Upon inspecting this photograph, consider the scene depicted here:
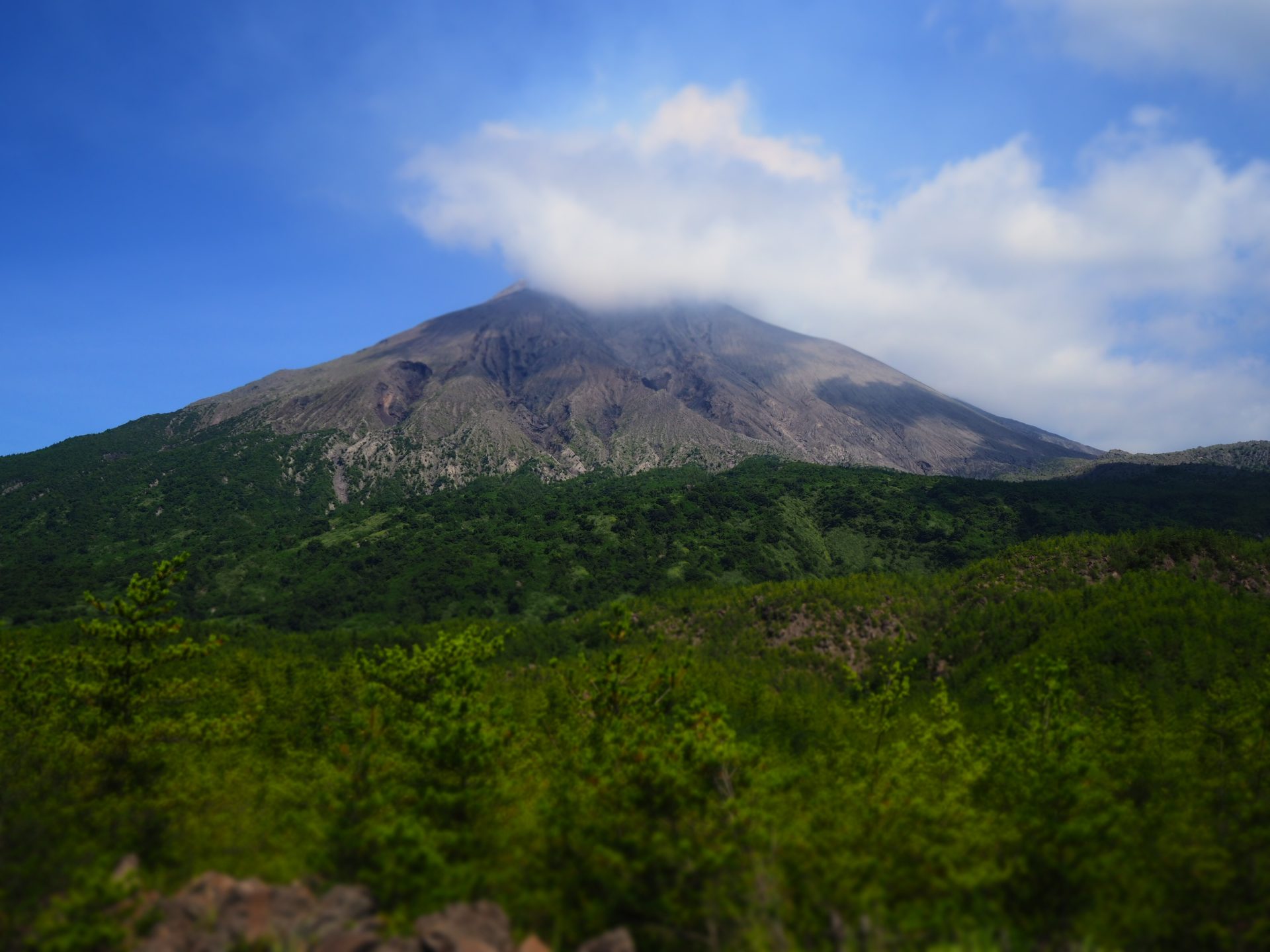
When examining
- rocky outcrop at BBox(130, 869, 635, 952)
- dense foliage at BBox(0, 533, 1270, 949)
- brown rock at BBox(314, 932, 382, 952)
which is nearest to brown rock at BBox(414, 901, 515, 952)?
rocky outcrop at BBox(130, 869, 635, 952)

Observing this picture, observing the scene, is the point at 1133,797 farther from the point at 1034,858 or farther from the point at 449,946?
the point at 449,946

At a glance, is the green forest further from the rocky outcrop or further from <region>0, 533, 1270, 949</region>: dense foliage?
the rocky outcrop

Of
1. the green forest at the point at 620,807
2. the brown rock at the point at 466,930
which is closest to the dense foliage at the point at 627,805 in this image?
the green forest at the point at 620,807

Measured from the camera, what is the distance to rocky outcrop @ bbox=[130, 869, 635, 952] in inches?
941

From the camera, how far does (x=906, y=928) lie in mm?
25297

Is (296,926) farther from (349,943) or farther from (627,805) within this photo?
(627,805)

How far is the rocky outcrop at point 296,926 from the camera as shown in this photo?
2389 centimetres

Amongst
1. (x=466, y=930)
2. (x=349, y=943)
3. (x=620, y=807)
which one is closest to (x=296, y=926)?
(x=349, y=943)

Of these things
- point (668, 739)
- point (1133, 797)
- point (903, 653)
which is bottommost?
point (903, 653)

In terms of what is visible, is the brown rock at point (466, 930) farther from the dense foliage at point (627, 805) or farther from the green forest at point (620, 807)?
the dense foliage at point (627, 805)

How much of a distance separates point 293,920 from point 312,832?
29.8 feet

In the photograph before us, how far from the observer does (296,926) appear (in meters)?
25.2

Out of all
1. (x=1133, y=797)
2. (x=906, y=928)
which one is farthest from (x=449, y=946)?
(x=1133, y=797)

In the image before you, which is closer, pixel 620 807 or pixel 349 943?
pixel 349 943
